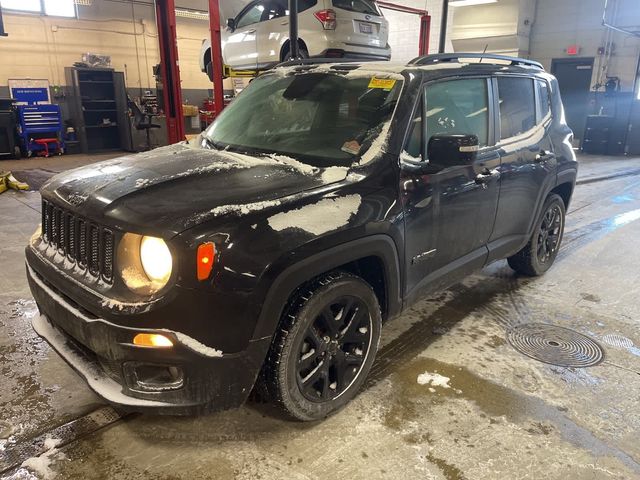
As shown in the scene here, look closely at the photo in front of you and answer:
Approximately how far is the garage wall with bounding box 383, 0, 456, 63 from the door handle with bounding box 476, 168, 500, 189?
48.3 feet

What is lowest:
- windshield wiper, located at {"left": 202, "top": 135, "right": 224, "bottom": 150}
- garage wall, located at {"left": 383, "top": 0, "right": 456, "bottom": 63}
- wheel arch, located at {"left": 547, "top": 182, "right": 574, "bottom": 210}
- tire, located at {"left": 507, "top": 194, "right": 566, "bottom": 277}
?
tire, located at {"left": 507, "top": 194, "right": 566, "bottom": 277}

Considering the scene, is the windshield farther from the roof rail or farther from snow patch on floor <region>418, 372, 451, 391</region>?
snow patch on floor <region>418, 372, 451, 391</region>

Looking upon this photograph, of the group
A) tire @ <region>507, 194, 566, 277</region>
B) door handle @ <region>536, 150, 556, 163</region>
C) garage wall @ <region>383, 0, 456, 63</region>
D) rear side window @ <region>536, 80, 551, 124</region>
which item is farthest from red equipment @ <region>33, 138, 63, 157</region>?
door handle @ <region>536, 150, 556, 163</region>

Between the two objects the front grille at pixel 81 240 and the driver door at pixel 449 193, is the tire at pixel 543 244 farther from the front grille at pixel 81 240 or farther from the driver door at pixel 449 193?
the front grille at pixel 81 240

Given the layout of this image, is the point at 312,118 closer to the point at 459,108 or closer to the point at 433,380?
the point at 459,108

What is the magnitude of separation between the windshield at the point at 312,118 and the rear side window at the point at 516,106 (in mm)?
1124

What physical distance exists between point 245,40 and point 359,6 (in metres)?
2.02

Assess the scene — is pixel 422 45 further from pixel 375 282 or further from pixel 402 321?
pixel 375 282

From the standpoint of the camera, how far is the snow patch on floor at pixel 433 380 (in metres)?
2.80

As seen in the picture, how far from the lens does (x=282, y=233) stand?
2.04 meters

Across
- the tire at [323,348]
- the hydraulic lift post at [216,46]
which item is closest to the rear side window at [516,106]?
the tire at [323,348]

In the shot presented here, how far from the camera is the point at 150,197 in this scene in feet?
6.93

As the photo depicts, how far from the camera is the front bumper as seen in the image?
1.92 meters

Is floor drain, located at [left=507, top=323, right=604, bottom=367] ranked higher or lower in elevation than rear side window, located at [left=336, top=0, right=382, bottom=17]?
lower
